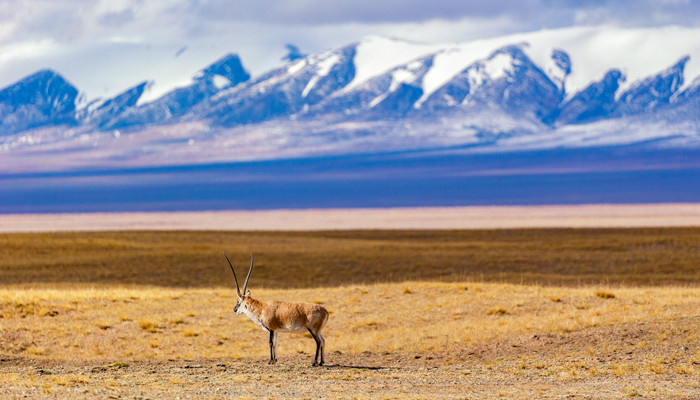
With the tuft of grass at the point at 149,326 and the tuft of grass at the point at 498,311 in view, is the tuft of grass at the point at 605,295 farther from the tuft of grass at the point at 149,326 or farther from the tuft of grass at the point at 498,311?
the tuft of grass at the point at 149,326

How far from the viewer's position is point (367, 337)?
2252 cm

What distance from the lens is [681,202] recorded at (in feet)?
510

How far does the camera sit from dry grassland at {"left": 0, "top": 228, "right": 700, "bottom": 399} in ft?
49.6

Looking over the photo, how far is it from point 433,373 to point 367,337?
5937 millimetres

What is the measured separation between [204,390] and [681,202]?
149571mm

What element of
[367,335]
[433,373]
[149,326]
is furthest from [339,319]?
[433,373]

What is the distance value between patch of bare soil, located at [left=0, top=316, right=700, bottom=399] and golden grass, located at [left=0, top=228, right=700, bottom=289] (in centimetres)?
2003

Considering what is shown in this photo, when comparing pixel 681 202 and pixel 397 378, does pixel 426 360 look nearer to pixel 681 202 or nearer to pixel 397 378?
pixel 397 378

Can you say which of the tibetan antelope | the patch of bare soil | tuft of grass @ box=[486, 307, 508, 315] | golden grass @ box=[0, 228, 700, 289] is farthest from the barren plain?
the tibetan antelope

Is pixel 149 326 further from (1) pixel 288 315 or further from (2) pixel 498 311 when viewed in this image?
(1) pixel 288 315

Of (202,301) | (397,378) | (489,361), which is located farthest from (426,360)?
(202,301)

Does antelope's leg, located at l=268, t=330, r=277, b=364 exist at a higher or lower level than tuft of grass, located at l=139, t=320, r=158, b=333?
higher

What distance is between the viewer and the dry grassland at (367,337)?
49.6 ft

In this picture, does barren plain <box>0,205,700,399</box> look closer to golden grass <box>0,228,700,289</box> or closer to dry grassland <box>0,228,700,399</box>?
dry grassland <box>0,228,700,399</box>
